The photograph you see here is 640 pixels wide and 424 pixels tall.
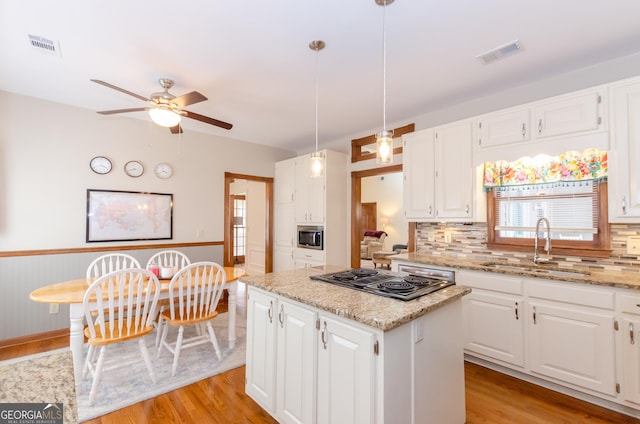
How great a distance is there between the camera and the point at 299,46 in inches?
87.0

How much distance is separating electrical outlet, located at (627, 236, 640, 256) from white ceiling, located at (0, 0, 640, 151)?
4.99 feet

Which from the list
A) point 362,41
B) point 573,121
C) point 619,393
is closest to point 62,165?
point 362,41

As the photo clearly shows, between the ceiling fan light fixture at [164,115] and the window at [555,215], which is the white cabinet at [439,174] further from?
the ceiling fan light fixture at [164,115]

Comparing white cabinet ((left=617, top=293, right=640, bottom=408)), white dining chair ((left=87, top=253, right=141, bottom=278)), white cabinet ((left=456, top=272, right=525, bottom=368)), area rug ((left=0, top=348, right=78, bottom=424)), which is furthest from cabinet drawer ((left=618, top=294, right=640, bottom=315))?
white dining chair ((left=87, top=253, right=141, bottom=278))

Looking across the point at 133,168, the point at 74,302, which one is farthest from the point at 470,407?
the point at 133,168

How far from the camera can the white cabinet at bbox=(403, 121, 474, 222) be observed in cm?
296

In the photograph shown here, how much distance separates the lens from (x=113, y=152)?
12.2ft

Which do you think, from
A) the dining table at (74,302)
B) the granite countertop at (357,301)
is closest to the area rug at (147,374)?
the dining table at (74,302)

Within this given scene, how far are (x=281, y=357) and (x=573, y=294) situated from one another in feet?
7.14

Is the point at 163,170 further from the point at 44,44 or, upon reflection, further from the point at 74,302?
the point at 74,302

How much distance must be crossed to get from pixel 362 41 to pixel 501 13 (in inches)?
35.9

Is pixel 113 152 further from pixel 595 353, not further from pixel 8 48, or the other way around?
pixel 595 353

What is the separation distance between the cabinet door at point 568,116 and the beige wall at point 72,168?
4.23m

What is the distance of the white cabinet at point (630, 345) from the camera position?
189cm
